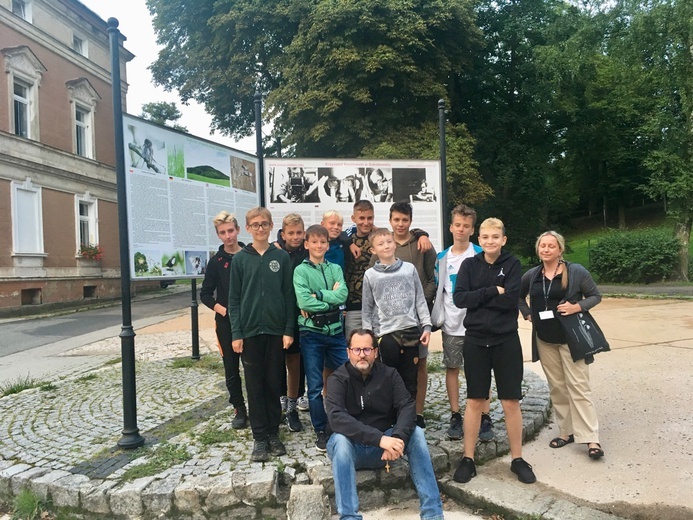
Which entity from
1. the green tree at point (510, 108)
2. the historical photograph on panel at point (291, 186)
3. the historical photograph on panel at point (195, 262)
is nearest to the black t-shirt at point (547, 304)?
the historical photograph on panel at point (291, 186)

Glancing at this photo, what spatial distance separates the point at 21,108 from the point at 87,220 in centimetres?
518

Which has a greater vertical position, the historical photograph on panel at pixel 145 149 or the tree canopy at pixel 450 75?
the tree canopy at pixel 450 75

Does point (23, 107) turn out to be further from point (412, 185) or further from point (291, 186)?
point (412, 185)

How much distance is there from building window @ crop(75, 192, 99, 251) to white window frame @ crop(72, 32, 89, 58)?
21.7 feet

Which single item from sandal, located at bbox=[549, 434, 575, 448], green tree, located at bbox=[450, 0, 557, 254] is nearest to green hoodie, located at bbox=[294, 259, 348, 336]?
sandal, located at bbox=[549, 434, 575, 448]

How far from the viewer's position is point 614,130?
33.1m

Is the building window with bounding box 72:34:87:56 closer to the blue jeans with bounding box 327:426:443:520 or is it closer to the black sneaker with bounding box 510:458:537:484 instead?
the blue jeans with bounding box 327:426:443:520

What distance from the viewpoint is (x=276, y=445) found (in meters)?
3.90

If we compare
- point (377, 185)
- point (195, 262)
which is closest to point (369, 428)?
point (195, 262)

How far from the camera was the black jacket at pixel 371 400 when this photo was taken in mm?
3332

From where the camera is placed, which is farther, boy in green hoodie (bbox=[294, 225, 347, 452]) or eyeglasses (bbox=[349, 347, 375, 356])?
boy in green hoodie (bbox=[294, 225, 347, 452])

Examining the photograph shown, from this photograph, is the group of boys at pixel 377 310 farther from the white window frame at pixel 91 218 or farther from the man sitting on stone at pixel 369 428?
the white window frame at pixel 91 218

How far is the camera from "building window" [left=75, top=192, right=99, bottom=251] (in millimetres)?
22141

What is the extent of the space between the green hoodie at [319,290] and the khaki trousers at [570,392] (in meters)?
1.68
